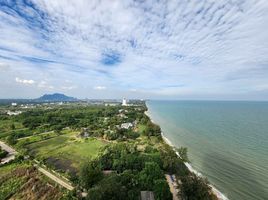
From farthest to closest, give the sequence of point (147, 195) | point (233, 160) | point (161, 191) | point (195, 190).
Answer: point (233, 160)
point (195, 190)
point (161, 191)
point (147, 195)

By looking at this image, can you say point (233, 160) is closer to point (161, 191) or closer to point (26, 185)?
point (161, 191)

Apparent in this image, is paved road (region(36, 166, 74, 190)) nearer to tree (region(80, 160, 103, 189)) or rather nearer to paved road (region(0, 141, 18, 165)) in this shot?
tree (region(80, 160, 103, 189))

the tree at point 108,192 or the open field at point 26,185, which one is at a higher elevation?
the tree at point 108,192

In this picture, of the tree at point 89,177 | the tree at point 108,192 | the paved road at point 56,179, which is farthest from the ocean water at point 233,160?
the paved road at point 56,179

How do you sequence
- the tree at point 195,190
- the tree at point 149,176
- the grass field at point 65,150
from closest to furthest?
the tree at point 195,190 → the tree at point 149,176 → the grass field at point 65,150

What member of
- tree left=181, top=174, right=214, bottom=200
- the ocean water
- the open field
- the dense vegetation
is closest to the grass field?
the dense vegetation

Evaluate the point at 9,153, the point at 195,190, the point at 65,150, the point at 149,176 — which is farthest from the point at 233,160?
the point at 9,153

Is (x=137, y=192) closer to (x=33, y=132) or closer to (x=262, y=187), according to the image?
(x=262, y=187)

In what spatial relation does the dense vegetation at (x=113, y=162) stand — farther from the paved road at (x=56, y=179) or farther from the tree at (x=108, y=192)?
the paved road at (x=56, y=179)

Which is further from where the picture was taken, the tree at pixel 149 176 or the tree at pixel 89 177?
the tree at pixel 89 177
